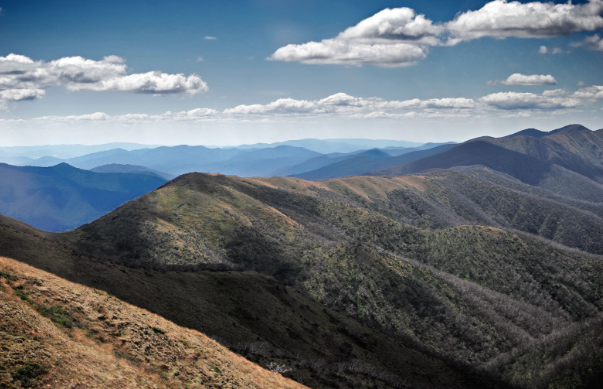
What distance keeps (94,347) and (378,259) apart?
96.2 metres

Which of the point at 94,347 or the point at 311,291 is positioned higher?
the point at 94,347

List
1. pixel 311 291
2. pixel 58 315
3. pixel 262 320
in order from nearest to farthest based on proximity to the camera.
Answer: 1. pixel 58 315
2. pixel 262 320
3. pixel 311 291

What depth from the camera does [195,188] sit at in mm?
133875

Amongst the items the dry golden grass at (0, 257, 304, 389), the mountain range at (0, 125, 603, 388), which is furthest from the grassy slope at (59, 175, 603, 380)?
the dry golden grass at (0, 257, 304, 389)

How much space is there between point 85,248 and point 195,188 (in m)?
61.6

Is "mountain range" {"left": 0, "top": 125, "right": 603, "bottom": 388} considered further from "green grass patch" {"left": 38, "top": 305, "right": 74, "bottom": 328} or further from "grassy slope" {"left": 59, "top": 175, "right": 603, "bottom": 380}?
"grassy slope" {"left": 59, "top": 175, "right": 603, "bottom": 380}

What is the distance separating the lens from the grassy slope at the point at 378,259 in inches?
3442

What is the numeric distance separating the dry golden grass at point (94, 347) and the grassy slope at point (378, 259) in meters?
49.6

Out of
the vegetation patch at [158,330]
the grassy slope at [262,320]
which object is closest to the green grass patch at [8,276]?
the vegetation patch at [158,330]

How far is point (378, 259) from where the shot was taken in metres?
110

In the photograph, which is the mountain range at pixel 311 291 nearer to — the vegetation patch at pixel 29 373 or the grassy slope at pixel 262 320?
the vegetation patch at pixel 29 373

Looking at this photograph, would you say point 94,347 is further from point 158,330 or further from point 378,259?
point 378,259

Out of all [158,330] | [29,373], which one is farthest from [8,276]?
[158,330]

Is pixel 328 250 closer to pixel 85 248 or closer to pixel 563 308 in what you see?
pixel 85 248
